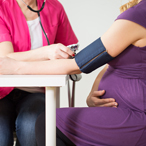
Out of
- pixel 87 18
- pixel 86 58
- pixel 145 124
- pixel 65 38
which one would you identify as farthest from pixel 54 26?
pixel 87 18

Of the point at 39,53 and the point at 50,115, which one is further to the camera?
the point at 39,53

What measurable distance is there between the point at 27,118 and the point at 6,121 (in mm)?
95

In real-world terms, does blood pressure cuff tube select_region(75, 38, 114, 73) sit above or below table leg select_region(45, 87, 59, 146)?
above

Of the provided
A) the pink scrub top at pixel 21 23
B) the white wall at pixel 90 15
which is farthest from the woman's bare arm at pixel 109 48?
the white wall at pixel 90 15

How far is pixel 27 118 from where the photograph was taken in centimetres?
115

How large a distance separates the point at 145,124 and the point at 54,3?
3.26ft

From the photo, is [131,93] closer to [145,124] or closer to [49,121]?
[145,124]

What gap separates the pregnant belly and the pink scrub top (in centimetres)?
49

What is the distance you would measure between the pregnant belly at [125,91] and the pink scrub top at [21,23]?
491 mm

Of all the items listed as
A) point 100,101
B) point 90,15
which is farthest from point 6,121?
point 90,15

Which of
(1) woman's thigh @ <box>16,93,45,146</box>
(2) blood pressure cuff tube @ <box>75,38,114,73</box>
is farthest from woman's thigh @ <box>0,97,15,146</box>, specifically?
(2) blood pressure cuff tube @ <box>75,38,114,73</box>

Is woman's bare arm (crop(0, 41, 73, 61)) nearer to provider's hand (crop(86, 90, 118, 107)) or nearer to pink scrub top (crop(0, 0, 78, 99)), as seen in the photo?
pink scrub top (crop(0, 0, 78, 99))

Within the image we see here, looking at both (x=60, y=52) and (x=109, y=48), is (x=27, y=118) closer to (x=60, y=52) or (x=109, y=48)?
(x=60, y=52)

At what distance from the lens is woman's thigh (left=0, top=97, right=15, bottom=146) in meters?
1.11
